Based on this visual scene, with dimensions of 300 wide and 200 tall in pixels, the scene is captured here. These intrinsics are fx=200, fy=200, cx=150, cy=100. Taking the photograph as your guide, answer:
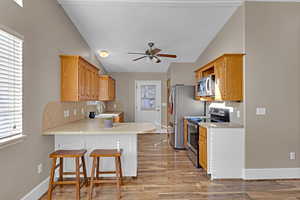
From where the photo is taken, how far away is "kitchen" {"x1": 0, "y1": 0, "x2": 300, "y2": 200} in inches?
97.4

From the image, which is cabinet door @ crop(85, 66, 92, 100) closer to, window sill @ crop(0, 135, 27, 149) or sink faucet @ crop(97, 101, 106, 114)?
window sill @ crop(0, 135, 27, 149)

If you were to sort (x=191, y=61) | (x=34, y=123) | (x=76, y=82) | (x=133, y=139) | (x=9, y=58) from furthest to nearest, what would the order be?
1. (x=191, y=61)
2. (x=76, y=82)
3. (x=133, y=139)
4. (x=34, y=123)
5. (x=9, y=58)

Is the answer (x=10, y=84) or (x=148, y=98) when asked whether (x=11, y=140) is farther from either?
(x=148, y=98)

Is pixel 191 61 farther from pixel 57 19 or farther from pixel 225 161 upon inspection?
pixel 57 19

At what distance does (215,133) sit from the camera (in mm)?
3297

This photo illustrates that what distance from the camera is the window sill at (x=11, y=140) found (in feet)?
6.34

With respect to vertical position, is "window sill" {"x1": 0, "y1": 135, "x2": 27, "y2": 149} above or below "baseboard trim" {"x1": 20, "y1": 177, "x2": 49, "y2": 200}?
above

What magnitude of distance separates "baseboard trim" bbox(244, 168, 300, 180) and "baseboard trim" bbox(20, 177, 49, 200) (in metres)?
3.09

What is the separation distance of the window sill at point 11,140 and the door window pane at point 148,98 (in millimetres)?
5790

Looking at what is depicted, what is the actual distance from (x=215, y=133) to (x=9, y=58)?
3.00 meters

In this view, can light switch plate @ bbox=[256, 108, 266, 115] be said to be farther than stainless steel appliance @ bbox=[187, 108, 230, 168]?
No

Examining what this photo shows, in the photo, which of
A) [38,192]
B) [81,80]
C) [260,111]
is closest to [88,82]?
[81,80]

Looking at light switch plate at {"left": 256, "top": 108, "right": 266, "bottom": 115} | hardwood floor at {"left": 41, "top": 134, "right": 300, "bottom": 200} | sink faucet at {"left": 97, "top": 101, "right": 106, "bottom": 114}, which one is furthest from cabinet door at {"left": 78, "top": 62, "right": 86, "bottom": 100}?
light switch plate at {"left": 256, "top": 108, "right": 266, "bottom": 115}

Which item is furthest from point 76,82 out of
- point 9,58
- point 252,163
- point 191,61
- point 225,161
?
point 191,61
